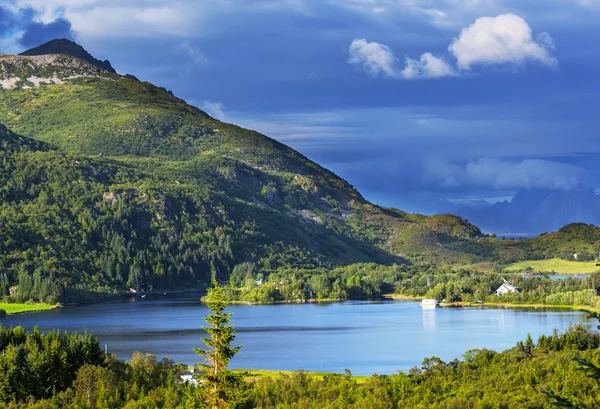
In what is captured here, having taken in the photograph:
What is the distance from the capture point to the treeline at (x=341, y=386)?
274 feet

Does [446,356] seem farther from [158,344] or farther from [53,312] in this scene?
[53,312]

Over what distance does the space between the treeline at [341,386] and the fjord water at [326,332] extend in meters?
14.7

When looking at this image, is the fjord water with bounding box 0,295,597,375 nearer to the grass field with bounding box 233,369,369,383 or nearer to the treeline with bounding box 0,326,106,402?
the grass field with bounding box 233,369,369,383

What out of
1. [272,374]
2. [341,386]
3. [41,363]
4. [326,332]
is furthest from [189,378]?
[326,332]

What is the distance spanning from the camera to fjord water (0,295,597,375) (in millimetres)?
123312

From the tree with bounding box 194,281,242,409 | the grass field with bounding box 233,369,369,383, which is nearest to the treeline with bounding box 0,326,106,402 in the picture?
the grass field with bounding box 233,369,369,383

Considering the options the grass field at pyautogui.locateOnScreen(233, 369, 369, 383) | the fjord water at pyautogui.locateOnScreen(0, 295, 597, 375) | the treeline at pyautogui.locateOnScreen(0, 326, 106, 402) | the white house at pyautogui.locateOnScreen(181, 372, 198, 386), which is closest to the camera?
the white house at pyautogui.locateOnScreen(181, 372, 198, 386)

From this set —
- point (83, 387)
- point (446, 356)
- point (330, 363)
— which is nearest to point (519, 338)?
point (446, 356)

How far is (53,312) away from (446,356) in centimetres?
9714

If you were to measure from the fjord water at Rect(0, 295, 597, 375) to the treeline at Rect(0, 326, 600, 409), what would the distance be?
48.3 ft

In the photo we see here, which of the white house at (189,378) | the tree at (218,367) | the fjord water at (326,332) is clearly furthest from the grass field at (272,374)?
the tree at (218,367)

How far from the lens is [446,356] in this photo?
12212 cm

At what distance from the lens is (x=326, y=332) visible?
15550 centimetres

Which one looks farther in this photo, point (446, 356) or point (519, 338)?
point (519, 338)
